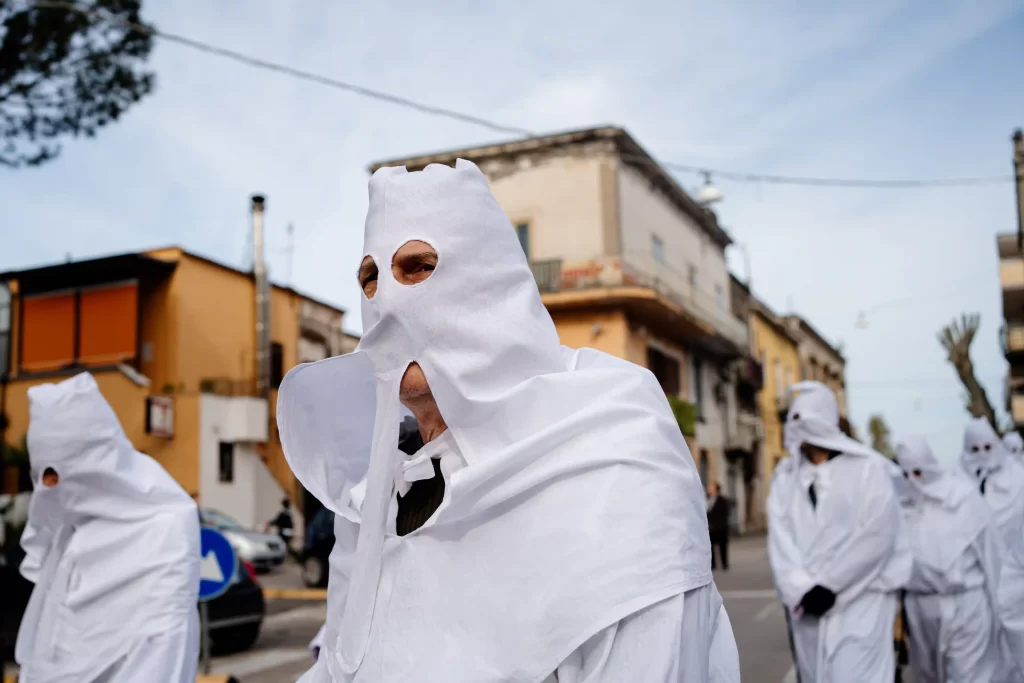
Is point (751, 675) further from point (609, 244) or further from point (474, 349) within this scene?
point (609, 244)

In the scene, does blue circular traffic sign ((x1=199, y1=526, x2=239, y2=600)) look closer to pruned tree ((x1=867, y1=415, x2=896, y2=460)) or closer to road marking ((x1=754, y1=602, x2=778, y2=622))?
road marking ((x1=754, y1=602, x2=778, y2=622))

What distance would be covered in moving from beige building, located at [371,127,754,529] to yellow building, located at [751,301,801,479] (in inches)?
492

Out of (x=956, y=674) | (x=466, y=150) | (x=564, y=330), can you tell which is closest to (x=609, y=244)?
(x=564, y=330)

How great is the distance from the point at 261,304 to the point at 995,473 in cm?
2371

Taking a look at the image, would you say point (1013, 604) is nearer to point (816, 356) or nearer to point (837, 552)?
point (837, 552)

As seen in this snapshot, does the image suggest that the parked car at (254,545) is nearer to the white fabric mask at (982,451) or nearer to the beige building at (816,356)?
the white fabric mask at (982,451)

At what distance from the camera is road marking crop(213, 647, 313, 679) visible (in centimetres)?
982

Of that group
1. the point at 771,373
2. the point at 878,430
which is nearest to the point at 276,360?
the point at 771,373

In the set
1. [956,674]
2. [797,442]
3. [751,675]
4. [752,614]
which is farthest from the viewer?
[752,614]

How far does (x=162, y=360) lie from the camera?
27.5 m

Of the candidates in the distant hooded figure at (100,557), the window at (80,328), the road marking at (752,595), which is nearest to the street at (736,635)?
the road marking at (752,595)

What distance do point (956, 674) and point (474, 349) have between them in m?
6.50

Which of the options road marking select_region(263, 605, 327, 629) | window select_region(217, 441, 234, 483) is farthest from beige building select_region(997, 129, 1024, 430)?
road marking select_region(263, 605, 327, 629)

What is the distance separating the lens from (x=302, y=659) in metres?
10.4
